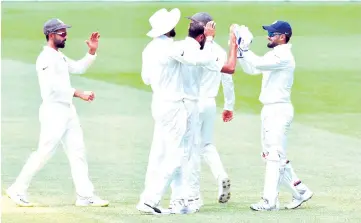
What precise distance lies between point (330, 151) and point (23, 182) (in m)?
5.32

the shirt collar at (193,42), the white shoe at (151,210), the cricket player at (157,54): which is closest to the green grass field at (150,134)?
the white shoe at (151,210)

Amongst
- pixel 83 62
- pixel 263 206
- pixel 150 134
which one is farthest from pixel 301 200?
pixel 150 134

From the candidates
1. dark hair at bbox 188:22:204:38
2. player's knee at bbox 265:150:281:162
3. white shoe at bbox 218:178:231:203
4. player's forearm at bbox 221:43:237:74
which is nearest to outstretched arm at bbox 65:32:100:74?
dark hair at bbox 188:22:204:38

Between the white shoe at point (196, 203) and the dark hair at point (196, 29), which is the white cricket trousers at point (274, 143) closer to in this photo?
the white shoe at point (196, 203)

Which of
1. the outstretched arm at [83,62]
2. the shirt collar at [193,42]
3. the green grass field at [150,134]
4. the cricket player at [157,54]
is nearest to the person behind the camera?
the shirt collar at [193,42]

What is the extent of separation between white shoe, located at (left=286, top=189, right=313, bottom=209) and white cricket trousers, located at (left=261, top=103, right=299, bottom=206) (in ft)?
Answer: 0.96

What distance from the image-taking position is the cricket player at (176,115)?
12594 mm

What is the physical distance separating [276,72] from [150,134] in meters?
5.96

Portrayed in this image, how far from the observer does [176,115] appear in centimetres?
1259

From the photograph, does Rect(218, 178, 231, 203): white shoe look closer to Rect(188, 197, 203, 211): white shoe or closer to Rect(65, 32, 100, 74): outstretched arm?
Rect(188, 197, 203, 211): white shoe

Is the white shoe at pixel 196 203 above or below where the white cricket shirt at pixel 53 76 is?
below

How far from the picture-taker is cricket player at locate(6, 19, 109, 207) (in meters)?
13.0

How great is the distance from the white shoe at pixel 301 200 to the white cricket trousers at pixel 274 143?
0.96 ft

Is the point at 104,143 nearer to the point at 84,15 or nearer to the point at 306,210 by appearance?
the point at 306,210
